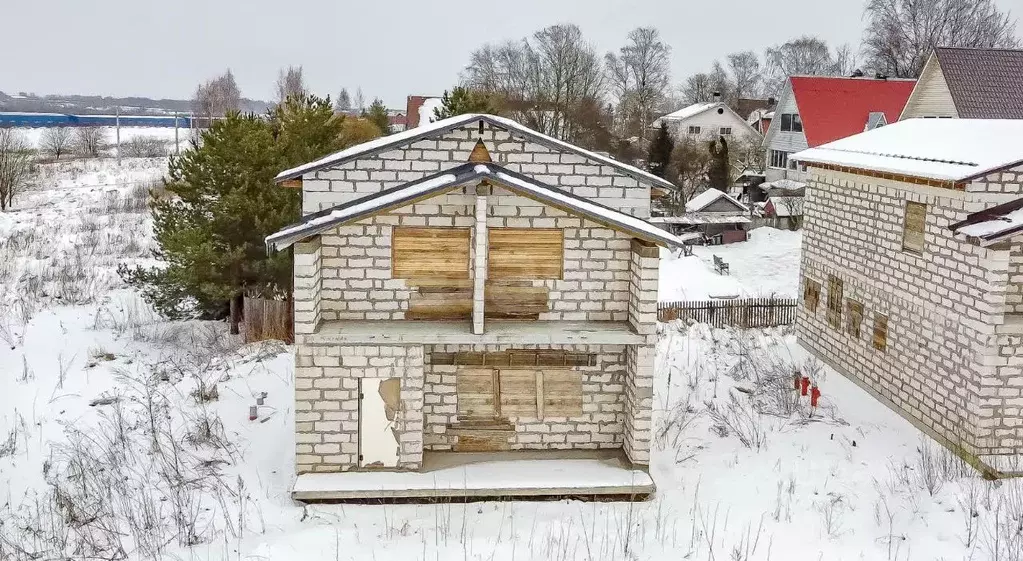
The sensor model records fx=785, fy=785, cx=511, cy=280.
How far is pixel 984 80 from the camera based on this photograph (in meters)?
29.3

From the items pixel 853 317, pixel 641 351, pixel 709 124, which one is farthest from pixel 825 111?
pixel 641 351

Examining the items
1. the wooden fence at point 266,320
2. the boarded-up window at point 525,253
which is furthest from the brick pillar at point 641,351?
the wooden fence at point 266,320

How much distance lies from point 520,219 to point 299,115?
12.2m

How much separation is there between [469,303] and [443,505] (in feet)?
8.74

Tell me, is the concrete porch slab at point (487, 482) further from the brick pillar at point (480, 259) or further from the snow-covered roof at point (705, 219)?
the snow-covered roof at point (705, 219)

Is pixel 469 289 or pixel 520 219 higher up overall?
pixel 520 219

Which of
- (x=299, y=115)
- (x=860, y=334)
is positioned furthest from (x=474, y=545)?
(x=299, y=115)

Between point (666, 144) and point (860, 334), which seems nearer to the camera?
point (860, 334)

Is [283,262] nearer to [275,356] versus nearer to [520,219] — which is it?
[275,356]

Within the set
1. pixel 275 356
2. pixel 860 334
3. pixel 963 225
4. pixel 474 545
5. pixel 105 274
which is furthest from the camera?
pixel 105 274

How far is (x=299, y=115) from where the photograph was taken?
20641 millimetres

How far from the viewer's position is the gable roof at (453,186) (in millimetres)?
9664

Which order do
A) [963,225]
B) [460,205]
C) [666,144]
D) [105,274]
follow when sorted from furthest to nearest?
[666,144], [105,274], [963,225], [460,205]

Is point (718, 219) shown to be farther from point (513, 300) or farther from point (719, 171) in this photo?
point (513, 300)
